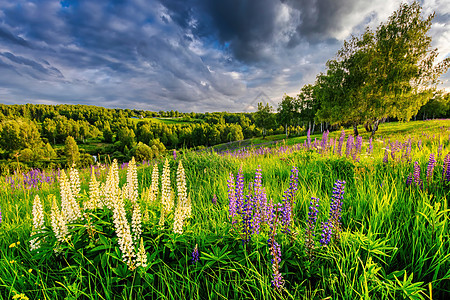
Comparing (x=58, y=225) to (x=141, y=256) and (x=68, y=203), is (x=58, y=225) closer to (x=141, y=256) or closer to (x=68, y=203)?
(x=68, y=203)

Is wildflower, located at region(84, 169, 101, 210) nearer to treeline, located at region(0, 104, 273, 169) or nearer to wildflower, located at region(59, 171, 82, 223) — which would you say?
wildflower, located at region(59, 171, 82, 223)

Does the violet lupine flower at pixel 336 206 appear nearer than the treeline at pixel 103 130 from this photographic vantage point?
Yes

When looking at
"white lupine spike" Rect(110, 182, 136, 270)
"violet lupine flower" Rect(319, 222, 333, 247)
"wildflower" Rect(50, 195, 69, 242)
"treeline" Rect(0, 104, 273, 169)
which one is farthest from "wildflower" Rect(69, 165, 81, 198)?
"treeline" Rect(0, 104, 273, 169)

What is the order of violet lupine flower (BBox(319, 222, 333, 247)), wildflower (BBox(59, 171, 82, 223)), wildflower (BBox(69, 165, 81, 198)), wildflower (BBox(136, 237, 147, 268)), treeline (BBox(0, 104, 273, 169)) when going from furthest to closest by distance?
treeline (BBox(0, 104, 273, 169)) → wildflower (BBox(69, 165, 81, 198)) → wildflower (BBox(59, 171, 82, 223)) → violet lupine flower (BBox(319, 222, 333, 247)) → wildflower (BBox(136, 237, 147, 268))

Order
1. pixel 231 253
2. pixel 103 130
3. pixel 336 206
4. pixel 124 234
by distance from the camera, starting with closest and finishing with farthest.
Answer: pixel 124 234, pixel 336 206, pixel 231 253, pixel 103 130

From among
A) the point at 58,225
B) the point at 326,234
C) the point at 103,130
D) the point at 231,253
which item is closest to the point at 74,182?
the point at 58,225

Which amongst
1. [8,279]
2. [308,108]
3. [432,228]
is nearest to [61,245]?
[8,279]

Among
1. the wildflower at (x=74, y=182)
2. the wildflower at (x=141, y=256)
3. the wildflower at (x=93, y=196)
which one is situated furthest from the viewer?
the wildflower at (x=74, y=182)

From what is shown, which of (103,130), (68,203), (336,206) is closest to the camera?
(336,206)

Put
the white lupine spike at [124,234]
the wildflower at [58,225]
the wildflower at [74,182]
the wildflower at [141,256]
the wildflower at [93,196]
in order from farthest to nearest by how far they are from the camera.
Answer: the wildflower at [74,182]
the wildflower at [93,196]
the wildflower at [58,225]
the white lupine spike at [124,234]
the wildflower at [141,256]

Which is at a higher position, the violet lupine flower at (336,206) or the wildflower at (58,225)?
the violet lupine flower at (336,206)

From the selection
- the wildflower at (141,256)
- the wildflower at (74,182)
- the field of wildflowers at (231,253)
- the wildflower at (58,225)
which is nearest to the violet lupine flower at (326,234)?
the field of wildflowers at (231,253)

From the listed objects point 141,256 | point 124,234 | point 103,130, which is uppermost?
point 124,234

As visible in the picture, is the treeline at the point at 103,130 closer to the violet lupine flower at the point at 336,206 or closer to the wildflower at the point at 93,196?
the wildflower at the point at 93,196
